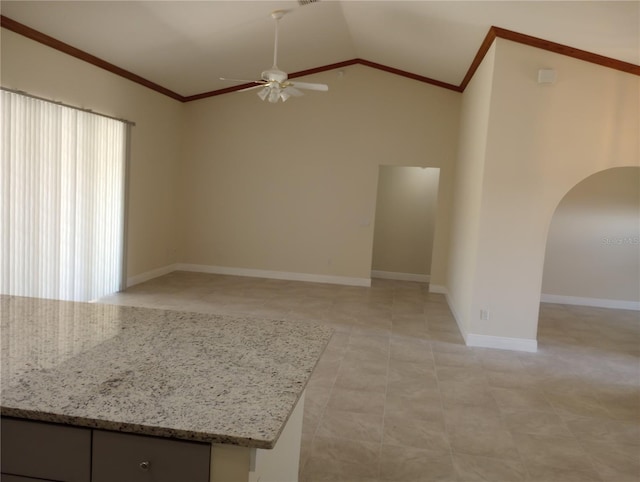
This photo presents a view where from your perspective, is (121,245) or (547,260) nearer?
(121,245)

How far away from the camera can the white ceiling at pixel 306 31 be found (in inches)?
170

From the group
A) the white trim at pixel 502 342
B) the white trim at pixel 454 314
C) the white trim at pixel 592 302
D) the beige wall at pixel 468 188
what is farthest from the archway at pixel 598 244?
the white trim at pixel 502 342

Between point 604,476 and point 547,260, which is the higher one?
point 547,260

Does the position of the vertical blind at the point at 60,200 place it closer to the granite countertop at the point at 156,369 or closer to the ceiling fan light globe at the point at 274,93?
the ceiling fan light globe at the point at 274,93

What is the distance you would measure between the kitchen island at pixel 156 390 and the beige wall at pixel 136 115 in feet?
12.0

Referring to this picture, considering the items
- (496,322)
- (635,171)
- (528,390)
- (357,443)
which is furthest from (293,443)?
(635,171)

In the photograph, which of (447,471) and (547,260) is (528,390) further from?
(547,260)

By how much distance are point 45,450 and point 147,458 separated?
0.30m

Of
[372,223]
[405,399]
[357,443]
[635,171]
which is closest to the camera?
[357,443]

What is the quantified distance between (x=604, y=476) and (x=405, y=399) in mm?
1383

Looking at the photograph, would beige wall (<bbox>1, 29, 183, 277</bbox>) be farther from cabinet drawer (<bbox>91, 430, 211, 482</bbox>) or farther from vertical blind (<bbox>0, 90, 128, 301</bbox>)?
cabinet drawer (<bbox>91, 430, 211, 482</bbox>)

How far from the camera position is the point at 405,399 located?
3895mm

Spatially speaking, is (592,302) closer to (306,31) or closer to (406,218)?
(406,218)

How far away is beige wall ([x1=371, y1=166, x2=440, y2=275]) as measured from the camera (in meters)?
9.02
